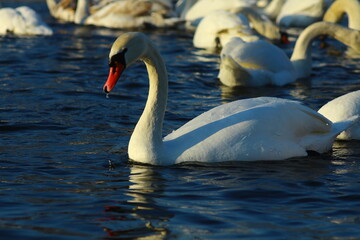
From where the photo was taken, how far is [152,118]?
7.65 meters

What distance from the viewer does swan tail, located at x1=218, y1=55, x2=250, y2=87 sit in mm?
11953

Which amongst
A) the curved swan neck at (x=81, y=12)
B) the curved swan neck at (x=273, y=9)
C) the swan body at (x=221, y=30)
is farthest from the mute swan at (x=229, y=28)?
the curved swan neck at (x=81, y=12)

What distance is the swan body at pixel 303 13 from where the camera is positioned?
20000 mm

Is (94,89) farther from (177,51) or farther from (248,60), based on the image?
(177,51)

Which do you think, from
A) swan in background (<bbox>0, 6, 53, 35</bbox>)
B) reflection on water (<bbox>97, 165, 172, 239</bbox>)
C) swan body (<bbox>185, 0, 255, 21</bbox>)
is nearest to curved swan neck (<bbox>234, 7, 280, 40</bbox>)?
swan body (<bbox>185, 0, 255, 21</bbox>)

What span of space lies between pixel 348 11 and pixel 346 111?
9389 mm

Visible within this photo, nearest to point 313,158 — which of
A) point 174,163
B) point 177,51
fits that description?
point 174,163

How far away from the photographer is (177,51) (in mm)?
15930

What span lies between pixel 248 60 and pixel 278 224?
6.63 metres

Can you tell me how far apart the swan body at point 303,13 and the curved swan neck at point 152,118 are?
42.1 feet

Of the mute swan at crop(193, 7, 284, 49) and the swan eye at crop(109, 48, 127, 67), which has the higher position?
the swan eye at crop(109, 48, 127, 67)

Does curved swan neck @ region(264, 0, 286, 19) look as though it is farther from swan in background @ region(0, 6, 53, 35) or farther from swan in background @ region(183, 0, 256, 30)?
swan in background @ region(0, 6, 53, 35)

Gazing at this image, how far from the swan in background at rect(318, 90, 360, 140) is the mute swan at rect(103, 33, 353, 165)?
0.88 metres

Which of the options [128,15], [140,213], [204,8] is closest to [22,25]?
[128,15]
